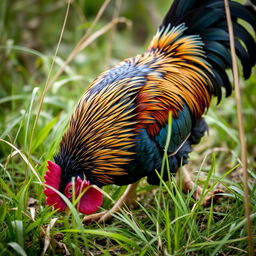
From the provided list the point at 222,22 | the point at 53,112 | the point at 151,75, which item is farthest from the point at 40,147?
the point at 222,22

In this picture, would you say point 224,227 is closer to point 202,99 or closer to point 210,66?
point 202,99

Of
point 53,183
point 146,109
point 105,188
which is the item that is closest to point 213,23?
point 146,109

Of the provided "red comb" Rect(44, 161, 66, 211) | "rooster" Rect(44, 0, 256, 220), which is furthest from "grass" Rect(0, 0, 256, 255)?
"rooster" Rect(44, 0, 256, 220)

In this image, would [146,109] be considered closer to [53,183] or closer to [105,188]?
[53,183]

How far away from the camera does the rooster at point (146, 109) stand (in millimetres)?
2453

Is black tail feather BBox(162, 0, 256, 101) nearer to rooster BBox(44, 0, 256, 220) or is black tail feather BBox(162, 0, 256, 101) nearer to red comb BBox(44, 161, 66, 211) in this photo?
rooster BBox(44, 0, 256, 220)

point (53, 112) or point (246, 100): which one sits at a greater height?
point (246, 100)

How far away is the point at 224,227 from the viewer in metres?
2.30

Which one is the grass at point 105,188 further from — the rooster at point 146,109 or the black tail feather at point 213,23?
the black tail feather at point 213,23

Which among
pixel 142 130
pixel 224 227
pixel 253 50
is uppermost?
pixel 253 50

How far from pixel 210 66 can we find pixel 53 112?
2165 millimetres

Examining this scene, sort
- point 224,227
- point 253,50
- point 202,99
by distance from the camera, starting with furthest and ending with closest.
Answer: point 253,50
point 202,99
point 224,227

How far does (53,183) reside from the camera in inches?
95.7

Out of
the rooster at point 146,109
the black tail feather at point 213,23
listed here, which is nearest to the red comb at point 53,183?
the rooster at point 146,109
